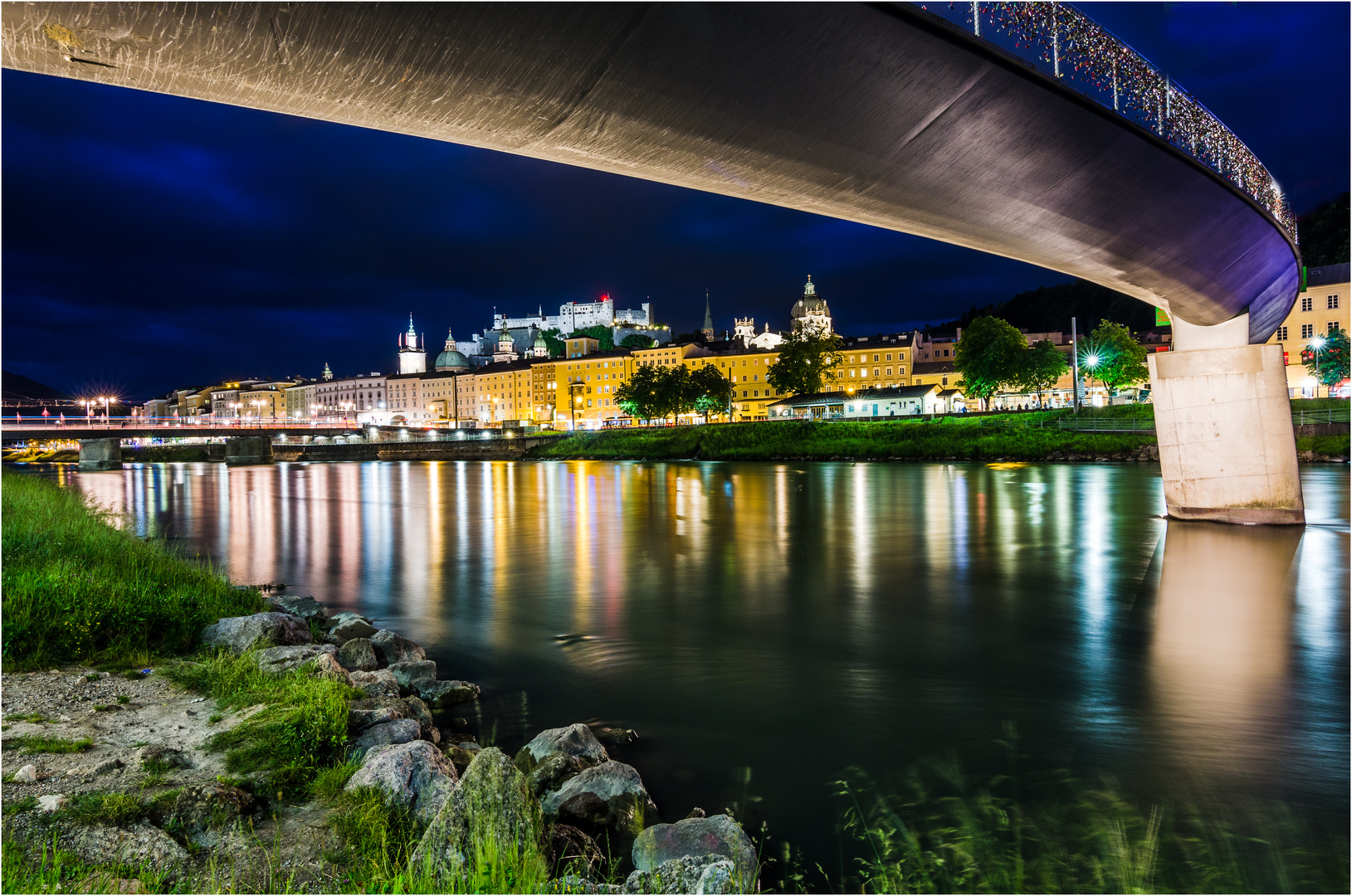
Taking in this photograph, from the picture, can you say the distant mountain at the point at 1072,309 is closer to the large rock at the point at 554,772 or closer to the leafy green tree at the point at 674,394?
the leafy green tree at the point at 674,394

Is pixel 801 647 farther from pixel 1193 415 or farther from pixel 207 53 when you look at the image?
pixel 1193 415

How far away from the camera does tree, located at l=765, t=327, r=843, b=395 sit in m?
106

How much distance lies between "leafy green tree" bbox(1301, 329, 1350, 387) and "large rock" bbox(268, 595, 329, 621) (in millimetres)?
97263

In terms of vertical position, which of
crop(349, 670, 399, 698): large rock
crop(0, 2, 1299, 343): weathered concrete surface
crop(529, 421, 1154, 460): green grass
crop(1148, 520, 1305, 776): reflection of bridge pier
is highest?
crop(0, 2, 1299, 343): weathered concrete surface

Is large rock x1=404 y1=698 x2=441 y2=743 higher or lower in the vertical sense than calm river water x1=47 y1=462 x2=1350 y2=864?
higher

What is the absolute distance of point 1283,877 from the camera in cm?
486

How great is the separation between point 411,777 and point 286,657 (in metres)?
3.39

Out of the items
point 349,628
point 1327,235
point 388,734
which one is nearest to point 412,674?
point 349,628

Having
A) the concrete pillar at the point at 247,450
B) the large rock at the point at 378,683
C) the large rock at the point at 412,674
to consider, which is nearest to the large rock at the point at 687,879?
the large rock at the point at 378,683

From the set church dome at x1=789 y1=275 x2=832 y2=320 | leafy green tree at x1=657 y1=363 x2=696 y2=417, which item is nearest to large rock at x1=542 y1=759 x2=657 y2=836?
leafy green tree at x1=657 y1=363 x2=696 y2=417

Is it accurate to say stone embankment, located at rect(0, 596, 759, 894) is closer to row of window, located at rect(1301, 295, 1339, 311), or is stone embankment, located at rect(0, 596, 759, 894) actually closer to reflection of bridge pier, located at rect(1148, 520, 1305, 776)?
reflection of bridge pier, located at rect(1148, 520, 1305, 776)

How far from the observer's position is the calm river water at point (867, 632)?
6715 millimetres

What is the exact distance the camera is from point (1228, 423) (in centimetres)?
1830

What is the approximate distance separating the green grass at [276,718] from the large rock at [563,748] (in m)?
1.45
